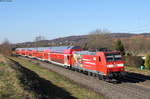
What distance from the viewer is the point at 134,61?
39.9 m

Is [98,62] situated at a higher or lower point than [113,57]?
lower

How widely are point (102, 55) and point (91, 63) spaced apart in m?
3.33

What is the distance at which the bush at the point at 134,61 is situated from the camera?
38.6 meters

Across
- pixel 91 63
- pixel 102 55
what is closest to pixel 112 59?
pixel 102 55

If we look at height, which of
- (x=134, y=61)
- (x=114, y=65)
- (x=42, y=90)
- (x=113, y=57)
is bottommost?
(x=134, y=61)

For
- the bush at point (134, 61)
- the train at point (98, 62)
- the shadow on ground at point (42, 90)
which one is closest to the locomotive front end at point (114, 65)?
the train at point (98, 62)

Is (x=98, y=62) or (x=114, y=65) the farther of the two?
(x=98, y=62)

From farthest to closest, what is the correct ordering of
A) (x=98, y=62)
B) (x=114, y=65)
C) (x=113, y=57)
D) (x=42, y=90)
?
(x=98, y=62) → (x=113, y=57) → (x=114, y=65) → (x=42, y=90)

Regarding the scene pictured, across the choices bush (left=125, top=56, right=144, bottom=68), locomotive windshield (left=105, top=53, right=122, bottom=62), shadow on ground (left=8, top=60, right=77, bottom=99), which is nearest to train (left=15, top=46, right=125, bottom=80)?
locomotive windshield (left=105, top=53, right=122, bottom=62)

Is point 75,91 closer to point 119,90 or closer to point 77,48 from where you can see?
point 119,90

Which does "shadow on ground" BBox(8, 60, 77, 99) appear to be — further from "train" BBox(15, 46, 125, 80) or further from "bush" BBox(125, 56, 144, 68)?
"bush" BBox(125, 56, 144, 68)

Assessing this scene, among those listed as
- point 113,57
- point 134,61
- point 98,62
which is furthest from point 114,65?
point 134,61

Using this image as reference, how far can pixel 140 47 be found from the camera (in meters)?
71.1

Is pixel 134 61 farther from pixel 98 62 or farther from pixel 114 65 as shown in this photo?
pixel 114 65
